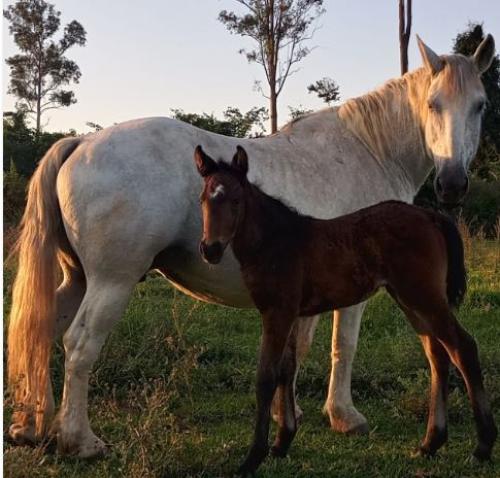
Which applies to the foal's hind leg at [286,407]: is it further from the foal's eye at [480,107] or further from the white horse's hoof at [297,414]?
the foal's eye at [480,107]

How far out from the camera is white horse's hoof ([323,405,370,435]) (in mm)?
4027

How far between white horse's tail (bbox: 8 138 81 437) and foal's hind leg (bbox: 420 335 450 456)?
2.09m

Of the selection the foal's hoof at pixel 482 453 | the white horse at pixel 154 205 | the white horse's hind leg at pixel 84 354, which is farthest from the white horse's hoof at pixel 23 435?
the foal's hoof at pixel 482 453

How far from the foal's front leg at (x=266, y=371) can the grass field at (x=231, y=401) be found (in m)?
0.13

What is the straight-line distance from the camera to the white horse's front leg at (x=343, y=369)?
408cm

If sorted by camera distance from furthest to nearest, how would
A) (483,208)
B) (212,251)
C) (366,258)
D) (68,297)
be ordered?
(483,208) < (68,297) < (366,258) < (212,251)

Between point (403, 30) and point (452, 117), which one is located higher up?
point (403, 30)

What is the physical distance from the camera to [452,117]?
12.0 feet

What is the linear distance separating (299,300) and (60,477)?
1.45 m

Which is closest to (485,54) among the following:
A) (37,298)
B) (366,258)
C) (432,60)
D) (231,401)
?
(432,60)

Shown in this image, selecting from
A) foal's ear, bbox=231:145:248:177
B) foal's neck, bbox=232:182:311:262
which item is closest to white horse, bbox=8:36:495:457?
foal's neck, bbox=232:182:311:262

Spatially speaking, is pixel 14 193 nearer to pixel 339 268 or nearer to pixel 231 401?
pixel 231 401

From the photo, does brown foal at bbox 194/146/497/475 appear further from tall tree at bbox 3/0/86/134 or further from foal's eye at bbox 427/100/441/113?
tall tree at bbox 3/0/86/134

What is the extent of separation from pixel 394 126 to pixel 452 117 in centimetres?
67
